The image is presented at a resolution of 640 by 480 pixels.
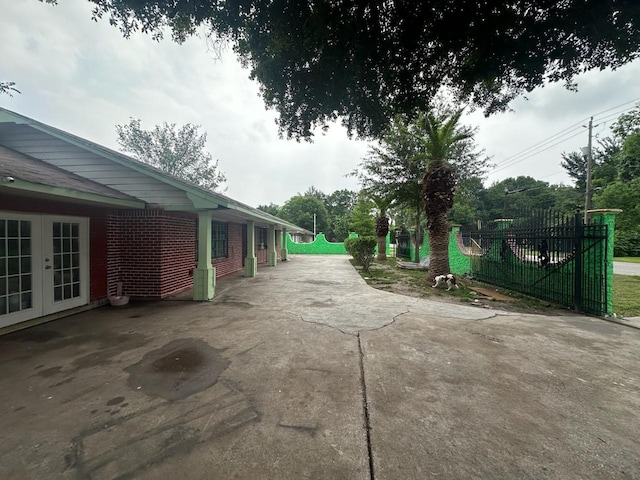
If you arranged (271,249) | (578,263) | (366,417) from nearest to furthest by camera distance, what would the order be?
(366,417) → (578,263) → (271,249)

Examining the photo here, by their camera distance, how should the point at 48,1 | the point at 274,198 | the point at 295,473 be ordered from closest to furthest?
the point at 295,473
the point at 48,1
the point at 274,198

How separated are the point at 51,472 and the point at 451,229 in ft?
43.8

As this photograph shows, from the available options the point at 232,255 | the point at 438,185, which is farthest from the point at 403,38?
the point at 232,255

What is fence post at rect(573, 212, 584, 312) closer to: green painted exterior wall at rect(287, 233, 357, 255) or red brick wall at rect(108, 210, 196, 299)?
red brick wall at rect(108, 210, 196, 299)

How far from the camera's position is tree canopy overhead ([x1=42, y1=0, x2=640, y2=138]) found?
9.62 feet

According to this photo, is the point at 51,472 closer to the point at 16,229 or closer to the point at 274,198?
the point at 16,229

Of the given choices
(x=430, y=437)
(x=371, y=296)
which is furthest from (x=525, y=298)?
(x=430, y=437)

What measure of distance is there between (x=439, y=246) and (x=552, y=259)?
306 cm

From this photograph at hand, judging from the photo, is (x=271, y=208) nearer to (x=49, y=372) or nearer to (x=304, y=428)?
(x=49, y=372)

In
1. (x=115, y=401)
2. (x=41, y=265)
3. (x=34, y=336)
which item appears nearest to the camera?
(x=115, y=401)

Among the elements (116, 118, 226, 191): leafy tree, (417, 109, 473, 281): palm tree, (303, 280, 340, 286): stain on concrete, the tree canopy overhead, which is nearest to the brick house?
the tree canopy overhead

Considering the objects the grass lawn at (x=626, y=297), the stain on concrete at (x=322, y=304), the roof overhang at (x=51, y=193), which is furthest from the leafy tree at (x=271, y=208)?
the roof overhang at (x=51, y=193)

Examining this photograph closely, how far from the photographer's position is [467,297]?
7.30m

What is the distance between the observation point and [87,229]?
226 inches
